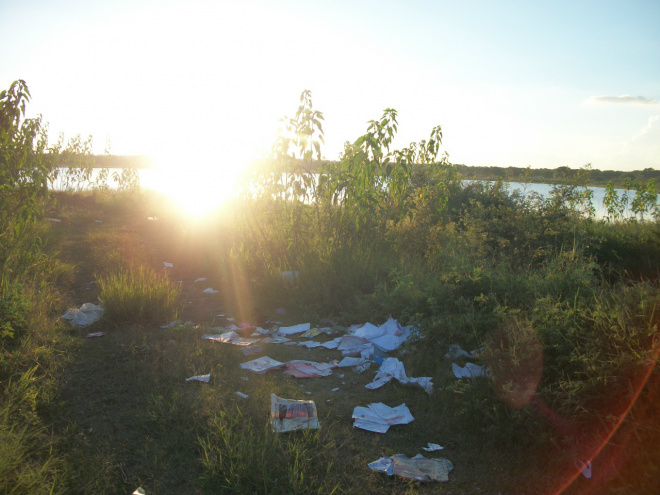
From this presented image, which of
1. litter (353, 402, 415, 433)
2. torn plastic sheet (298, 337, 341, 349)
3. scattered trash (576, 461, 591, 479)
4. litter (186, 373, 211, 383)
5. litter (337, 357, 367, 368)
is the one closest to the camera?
scattered trash (576, 461, 591, 479)

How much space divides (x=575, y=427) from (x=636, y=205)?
1184cm

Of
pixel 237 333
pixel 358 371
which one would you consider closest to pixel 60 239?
pixel 237 333

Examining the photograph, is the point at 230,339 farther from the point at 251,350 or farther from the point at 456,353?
the point at 456,353

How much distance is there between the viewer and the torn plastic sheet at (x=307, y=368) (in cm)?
343

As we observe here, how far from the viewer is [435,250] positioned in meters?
5.78

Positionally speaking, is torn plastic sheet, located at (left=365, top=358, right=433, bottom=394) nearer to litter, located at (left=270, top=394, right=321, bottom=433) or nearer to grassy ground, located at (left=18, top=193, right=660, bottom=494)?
grassy ground, located at (left=18, top=193, right=660, bottom=494)

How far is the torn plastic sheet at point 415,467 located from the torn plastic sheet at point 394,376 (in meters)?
0.71

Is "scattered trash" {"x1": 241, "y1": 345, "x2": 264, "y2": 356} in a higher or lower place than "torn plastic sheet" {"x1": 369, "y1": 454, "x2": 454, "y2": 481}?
lower

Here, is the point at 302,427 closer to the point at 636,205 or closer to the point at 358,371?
the point at 358,371

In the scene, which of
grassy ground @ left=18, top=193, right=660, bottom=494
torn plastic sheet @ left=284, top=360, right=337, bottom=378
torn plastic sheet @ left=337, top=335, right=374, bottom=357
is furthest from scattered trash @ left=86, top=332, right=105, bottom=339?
torn plastic sheet @ left=337, top=335, right=374, bottom=357

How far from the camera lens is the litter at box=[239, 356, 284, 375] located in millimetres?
3449

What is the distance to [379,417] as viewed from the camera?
9.08 feet

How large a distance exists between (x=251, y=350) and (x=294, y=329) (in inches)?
26.8

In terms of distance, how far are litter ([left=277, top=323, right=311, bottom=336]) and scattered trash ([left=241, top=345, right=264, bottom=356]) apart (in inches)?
19.4
